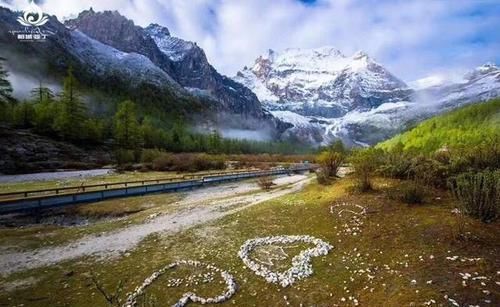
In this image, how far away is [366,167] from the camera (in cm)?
3180

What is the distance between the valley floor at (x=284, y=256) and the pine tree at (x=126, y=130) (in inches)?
3079

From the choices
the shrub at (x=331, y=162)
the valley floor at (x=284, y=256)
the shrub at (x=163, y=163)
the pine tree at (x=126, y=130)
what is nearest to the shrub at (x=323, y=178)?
the shrub at (x=331, y=162)

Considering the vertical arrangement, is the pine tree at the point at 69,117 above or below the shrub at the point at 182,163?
above

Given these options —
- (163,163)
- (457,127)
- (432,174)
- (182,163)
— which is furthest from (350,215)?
(457,127)

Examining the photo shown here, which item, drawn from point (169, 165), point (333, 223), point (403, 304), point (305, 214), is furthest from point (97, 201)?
point (169, 165)

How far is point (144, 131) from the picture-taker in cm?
12000

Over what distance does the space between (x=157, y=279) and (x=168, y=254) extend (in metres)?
3.39

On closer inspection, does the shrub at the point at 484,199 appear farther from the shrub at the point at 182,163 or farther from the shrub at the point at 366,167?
the shrub at the point at 182,163

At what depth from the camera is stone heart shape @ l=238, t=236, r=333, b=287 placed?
47.5 ft

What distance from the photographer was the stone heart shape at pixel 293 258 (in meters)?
14.5

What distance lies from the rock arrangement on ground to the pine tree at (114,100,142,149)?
8969 cm

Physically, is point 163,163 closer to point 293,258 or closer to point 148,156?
point 148,156

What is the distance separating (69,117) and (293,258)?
92.8m

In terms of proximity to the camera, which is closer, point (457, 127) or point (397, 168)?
point (397, 168)
